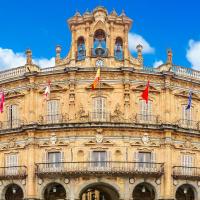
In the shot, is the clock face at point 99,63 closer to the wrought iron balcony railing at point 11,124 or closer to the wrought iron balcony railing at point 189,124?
the wrought iron balcony railing at point 11,124

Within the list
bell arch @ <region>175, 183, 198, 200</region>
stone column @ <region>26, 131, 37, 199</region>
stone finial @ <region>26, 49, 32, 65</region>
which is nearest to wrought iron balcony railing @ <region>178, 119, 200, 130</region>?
bell arch @ <region>175, 183, 198, 200</region>

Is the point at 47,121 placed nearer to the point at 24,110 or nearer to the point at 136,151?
the point at 24,110

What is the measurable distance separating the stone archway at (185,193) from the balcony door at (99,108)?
10.9 metres

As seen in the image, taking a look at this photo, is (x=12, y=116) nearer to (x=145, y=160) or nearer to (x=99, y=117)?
(x=99, y=117)

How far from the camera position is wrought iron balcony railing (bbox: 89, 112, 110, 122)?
5884cm

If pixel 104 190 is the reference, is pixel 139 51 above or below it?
above

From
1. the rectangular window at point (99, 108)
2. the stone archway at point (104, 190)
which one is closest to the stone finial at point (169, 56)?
the rectangular window at point (99, 108)

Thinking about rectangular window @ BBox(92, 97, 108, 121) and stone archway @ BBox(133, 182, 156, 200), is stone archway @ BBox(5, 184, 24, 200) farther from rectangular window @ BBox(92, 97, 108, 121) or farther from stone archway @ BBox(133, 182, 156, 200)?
stone archway @ BBox(133, 182, 156, 200)

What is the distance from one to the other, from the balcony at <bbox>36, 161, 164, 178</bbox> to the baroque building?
10 centimetres

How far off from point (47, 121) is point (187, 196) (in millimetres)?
16568

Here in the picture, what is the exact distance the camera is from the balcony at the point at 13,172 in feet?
190

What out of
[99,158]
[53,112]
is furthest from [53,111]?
[99,158]

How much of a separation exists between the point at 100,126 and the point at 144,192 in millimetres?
8359

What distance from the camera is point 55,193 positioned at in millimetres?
60625
